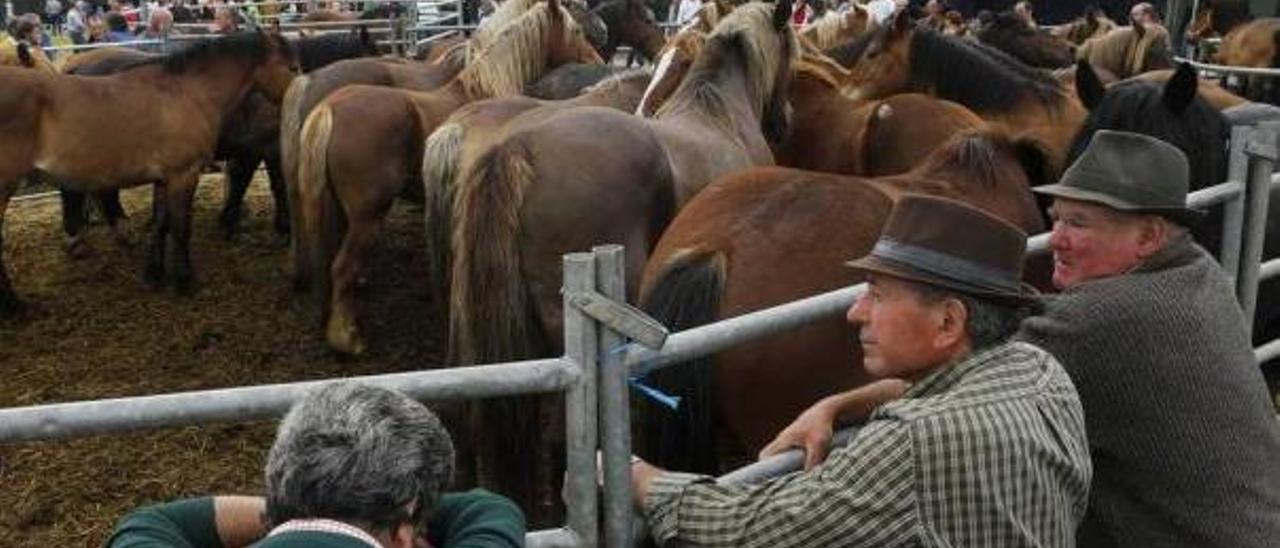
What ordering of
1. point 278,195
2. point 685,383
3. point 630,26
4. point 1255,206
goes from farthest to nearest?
point 630,26 < point 278,195 < point 1255,206 < point 685,383

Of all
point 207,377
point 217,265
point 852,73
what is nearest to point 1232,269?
point 852,73

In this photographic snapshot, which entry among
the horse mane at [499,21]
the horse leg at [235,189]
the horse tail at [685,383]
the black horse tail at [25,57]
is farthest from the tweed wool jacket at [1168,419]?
the black horse tail at [25,57]

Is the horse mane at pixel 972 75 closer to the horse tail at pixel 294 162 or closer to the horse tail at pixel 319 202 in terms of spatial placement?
the horse tail at pixel 319 202

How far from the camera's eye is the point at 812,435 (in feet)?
7.46

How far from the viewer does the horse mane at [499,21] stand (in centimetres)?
841

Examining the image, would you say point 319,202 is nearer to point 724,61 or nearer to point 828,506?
point 724,61

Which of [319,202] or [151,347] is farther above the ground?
[319,202]

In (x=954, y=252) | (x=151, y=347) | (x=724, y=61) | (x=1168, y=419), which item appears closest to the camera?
(x=954, y=252)

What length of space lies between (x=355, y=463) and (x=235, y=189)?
8543 mm

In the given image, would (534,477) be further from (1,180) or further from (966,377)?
(1,180)

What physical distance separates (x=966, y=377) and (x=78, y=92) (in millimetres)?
7367

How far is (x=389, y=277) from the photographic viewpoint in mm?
8414

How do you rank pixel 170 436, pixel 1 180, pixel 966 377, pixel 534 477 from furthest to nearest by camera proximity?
1. pixel 1 180
2. pixel 170 436
3. pixel 534 477
4. pixel 966 377

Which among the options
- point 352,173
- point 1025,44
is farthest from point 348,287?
point 1025,44
